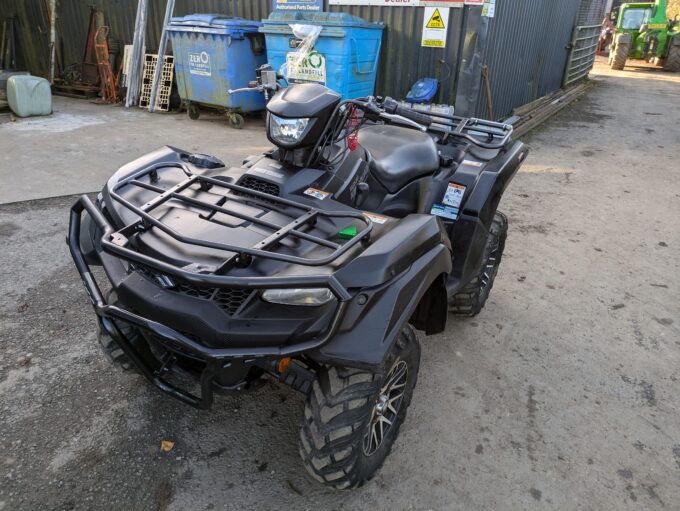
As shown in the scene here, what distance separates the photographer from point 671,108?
10.6m

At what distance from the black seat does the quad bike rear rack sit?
0.72 metres

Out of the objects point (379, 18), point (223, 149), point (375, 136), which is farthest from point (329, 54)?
point (375, 136)

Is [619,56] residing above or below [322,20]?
below

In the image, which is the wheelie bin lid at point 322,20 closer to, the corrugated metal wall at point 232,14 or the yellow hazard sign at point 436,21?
the corrugated metal wall at point 232,14

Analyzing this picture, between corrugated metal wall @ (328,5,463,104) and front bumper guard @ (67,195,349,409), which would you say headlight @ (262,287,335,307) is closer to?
front bumper guard @ (67,195,349,409)

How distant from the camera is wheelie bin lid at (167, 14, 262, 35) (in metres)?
7.45

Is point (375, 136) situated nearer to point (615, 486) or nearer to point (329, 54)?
point (615, 486)

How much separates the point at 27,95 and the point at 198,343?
8343 mm

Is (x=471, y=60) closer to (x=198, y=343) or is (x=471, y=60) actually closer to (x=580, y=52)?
(x=198, y=343)

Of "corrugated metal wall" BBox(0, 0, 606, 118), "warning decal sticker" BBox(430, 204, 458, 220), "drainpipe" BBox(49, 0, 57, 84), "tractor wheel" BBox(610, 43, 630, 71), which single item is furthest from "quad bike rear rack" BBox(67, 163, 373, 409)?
"tractor wheel" BBox(610, 43, 630, 71)

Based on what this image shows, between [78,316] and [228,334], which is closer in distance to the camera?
[228,334]

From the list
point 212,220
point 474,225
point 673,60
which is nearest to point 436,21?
point 474,225

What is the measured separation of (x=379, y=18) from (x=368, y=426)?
684cm

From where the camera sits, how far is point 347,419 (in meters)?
1.78
